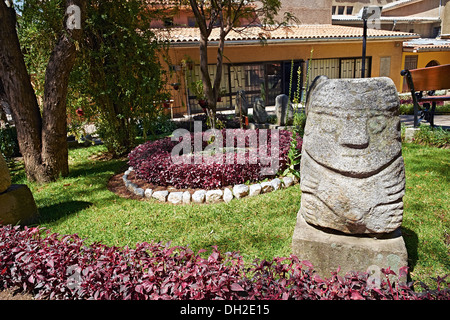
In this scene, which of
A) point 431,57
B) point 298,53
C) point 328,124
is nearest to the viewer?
point 328,124

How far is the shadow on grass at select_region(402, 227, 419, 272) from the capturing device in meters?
3.13

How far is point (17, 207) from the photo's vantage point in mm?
4516

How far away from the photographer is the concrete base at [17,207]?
4.39 meters

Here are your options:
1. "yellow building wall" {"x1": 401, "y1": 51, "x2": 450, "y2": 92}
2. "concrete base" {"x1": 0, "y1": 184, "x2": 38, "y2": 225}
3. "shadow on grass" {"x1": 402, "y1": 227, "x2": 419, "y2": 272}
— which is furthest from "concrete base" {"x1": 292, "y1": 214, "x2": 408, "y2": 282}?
"yellow building wall" {"x1": 401, "y1": 51, "x2": 450, "y2": 92}

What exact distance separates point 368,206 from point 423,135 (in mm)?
5857

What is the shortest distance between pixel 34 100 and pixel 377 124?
21.5 feet

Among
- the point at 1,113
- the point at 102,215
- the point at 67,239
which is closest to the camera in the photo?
the point at 67,239

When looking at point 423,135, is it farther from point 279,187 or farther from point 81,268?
point 81,268

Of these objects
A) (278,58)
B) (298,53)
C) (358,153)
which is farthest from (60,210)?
(298,53)

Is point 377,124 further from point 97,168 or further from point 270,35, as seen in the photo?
point 270,35

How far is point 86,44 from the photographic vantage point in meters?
7.59

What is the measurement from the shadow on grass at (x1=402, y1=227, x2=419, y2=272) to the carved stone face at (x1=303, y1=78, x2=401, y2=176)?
4.17 feet

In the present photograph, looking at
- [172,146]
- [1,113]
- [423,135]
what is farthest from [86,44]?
[423,135]

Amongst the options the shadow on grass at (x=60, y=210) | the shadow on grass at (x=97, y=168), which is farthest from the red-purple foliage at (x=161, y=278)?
the shadow on grass at (x=97, y=168)
